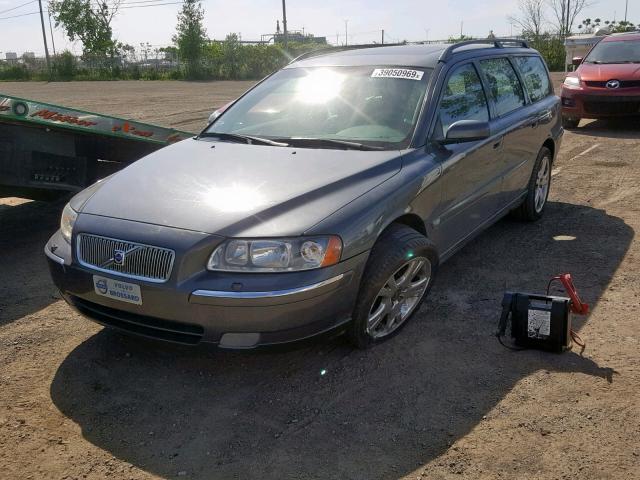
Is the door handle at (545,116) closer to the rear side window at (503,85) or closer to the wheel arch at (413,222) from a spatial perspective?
the rear side window at (503,85)

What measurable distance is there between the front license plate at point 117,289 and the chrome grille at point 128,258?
0.05m

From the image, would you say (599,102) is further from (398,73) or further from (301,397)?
(301,397)

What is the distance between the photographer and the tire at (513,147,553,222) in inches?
224

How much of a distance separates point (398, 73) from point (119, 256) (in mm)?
2275

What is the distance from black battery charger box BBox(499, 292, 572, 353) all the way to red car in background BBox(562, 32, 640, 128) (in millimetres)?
8523

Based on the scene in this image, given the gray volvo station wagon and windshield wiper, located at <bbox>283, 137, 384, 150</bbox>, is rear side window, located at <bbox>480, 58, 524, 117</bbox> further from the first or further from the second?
windshield wiper, located at <bbox>283, 137, 384, 150</bbox>

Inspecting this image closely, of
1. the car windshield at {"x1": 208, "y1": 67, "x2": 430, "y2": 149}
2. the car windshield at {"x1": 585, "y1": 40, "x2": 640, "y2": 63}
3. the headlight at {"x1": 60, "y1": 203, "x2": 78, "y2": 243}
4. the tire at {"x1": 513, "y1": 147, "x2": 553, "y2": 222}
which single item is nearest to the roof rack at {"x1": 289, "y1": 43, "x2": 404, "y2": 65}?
the car windshield at {"x1": 208, "y1": 67, "x2": 430, "y2": 149}

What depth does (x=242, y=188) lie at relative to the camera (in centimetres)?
328

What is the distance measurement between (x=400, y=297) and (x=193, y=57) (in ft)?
131

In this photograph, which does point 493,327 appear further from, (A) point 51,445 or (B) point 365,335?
(A) point 51,445

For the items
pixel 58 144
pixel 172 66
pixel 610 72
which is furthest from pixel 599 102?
pixel 172 66

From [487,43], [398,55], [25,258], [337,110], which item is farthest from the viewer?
[25,258]

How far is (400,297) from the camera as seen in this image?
12.0 feet

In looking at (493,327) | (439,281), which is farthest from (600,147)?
(493,327)
